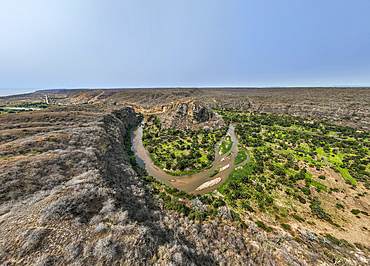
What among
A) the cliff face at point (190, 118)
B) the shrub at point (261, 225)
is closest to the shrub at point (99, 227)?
the shrub at point (261, 225)

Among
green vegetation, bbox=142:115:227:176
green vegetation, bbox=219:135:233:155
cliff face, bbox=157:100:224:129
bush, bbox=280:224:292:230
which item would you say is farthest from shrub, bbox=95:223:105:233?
cliff face, bbox=157:100:224:129

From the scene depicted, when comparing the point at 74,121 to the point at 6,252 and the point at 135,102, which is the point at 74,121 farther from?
the point at 135,102

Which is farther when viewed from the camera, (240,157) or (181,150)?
(181,150)

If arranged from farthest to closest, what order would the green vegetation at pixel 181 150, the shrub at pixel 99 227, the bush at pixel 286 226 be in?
the green vegetation at pixel 181 150
the bush at pixel 286 226
the shrub at pixel 99 227

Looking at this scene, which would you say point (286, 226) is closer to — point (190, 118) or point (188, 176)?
point (188, 176)

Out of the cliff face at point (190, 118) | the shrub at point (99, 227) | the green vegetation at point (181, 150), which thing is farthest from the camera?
the cliff face at point (190, 118)

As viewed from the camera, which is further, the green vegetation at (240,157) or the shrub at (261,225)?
the green vegetation at (240,157)

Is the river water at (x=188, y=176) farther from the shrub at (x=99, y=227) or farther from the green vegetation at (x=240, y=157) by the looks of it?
the shrub at (x=99, y=227)

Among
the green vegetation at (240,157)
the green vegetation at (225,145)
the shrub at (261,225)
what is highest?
the green vegetation at (225,145)

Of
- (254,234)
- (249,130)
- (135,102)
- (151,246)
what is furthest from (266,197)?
(135,102)

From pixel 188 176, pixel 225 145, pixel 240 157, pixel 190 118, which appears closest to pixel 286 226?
pixel 188 176

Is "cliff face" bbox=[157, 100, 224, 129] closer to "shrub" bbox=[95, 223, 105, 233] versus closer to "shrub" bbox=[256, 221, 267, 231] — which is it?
"shrub" bbox=[256, 221, 267, 231]
